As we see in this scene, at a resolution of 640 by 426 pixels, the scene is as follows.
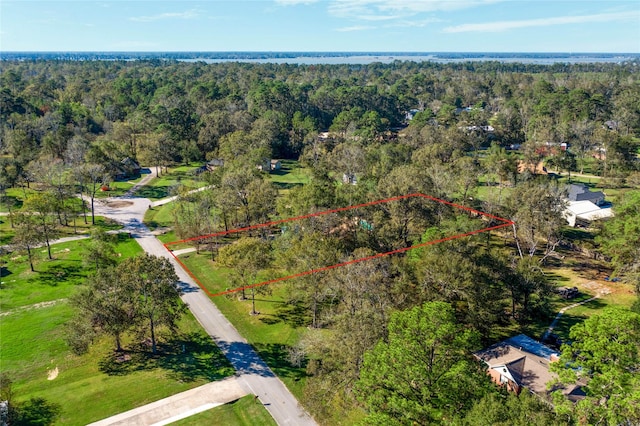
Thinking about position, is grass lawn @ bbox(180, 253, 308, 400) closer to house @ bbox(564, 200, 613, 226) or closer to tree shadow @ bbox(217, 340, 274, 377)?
tree shadow @ bbox(217, 340, 274, 377)

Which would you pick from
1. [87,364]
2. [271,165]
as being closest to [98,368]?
[87,364]

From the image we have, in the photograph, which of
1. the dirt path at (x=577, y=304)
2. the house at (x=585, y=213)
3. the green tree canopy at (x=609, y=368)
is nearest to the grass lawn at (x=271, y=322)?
the green tree canopy at (x=609, y=368)

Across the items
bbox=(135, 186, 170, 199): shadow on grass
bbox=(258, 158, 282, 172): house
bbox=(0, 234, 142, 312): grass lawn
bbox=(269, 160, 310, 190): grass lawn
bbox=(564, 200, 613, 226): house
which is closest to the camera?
bbox=(0, 234, 142, 312): grass lawn

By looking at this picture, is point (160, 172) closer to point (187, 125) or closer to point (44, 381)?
point (187, 125)

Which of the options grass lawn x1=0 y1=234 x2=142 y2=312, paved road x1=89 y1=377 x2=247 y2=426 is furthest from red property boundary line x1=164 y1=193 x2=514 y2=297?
paved road x1=89 y1=377 x2=247 y2=426

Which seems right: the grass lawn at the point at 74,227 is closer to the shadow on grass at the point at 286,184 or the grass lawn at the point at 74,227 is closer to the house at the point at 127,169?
the house at the point at 127,169

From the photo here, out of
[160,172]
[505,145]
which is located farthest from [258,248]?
[505,145]

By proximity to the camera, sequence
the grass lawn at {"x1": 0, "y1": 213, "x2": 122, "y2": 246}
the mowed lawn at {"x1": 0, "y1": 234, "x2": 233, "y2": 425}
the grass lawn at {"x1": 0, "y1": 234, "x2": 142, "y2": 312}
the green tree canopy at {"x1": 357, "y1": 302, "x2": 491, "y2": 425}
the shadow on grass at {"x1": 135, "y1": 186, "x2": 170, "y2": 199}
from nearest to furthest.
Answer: the green tree canopy at {"x1": 357, "y1": 302, "x2": 491, "y2": 425}, the mowed lawn at {"x1": 0, "y1": 234, "x2": 233, "y2": 425}, the grass lawn at {"x1": 0, "y1": 234, "x2": 142, "y2": 312}, the grass lawn at {"x1": 0, "y1": 213, "x2": 122, "y2": 246}, the shadow on grass at {"x1": 135, "y1": 186, "x2": 170, "y2": 199}

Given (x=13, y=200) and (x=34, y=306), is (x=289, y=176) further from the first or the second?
(x=34, y=306)
